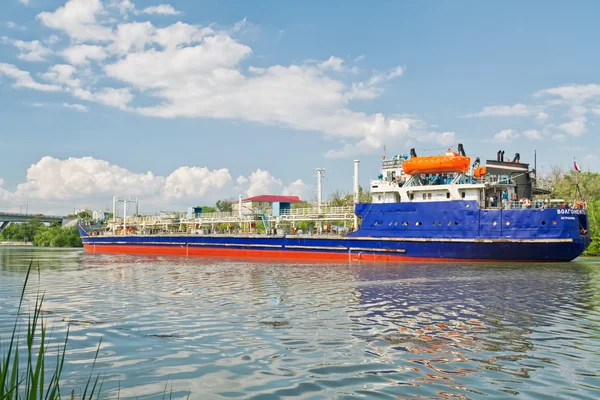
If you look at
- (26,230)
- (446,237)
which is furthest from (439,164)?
(26,230)

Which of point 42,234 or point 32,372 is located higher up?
point 32,372

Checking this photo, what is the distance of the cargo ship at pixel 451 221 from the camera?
28.8 metres

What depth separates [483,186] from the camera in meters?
30.8

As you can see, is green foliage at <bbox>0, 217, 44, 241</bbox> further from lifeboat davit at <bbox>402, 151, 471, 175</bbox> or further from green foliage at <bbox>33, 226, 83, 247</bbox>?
lifeboat davit at <bbox>402, 151, 471, 175</bbox>

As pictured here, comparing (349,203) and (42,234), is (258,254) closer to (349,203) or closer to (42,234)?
(349,203)

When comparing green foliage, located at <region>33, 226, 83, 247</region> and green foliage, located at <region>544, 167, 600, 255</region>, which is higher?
green foliage, located at <region>544, 167, 600, 255</region>

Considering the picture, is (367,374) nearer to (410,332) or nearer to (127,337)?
(410,332)

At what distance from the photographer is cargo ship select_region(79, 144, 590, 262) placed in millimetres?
28766

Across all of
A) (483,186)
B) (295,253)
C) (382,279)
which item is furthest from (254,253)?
(382,279)

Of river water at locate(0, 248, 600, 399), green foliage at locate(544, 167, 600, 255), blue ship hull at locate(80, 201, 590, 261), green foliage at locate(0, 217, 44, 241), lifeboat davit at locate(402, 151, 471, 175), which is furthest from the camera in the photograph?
green foliage at locate(0, 217, 44, 241)

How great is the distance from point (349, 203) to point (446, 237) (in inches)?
1486

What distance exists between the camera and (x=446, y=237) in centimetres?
3086

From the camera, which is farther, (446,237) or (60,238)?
(60,238)

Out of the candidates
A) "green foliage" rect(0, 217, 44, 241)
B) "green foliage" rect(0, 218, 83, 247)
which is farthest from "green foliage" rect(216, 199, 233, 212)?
"green foliage" rect(0, 217, 44, 241)
